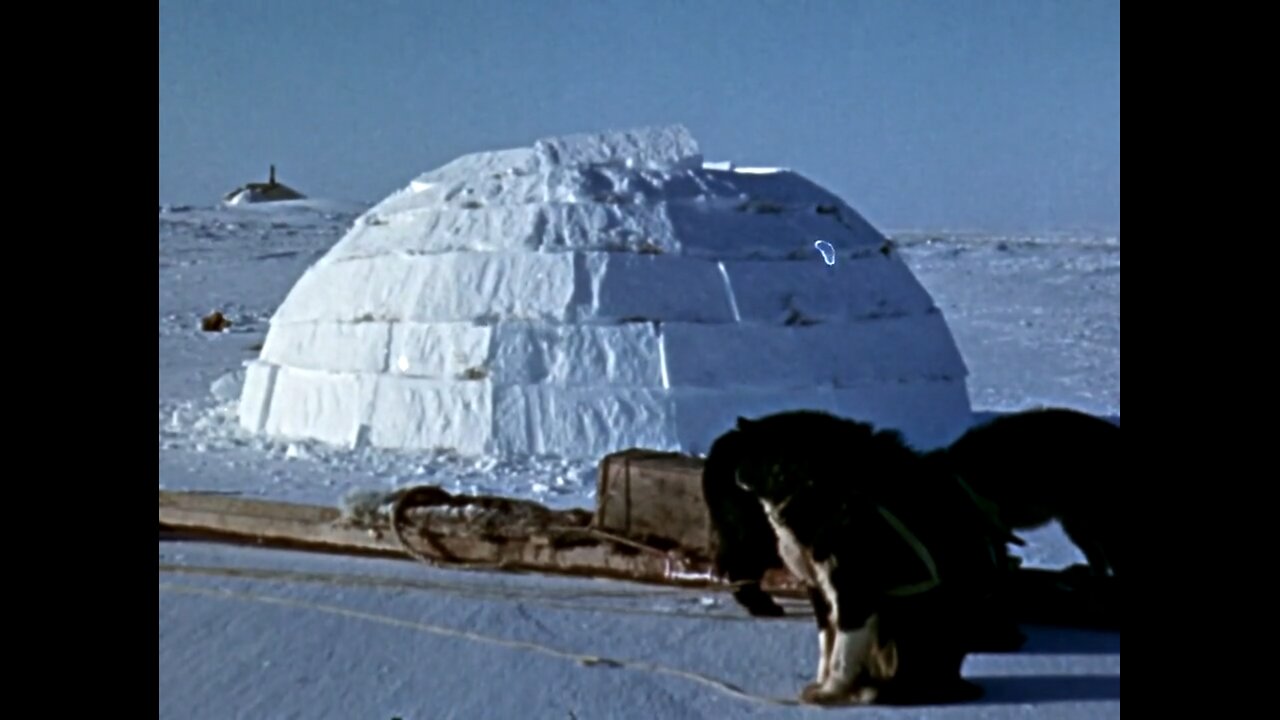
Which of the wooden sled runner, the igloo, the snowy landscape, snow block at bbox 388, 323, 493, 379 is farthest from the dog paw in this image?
snow block at bbox 388, 323, 493, 379

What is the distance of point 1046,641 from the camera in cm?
368

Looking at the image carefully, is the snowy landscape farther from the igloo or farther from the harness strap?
the harness strap

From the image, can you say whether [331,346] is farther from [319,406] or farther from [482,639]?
[482,639]

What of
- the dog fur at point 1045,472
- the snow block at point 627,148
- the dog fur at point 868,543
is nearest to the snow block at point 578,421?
the snow block at point 627,148

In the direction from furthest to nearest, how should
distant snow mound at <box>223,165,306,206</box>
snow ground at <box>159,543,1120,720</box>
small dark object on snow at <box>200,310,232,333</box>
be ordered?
distant snow mound at <box>223,165,306,206</box>, small dark object on snow at <box>200,310,232,333</box>, snow ground at <box>159,543,1120,720</box>

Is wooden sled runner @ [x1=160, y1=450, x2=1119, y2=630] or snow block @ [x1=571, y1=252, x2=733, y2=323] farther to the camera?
snow block @ [x1=571, y1=252, x2=733, y2=323]

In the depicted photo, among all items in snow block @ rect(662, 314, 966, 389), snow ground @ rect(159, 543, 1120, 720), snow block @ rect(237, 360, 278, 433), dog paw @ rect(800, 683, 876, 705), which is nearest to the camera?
dog paw @ rect(800, 683, 876, 705)

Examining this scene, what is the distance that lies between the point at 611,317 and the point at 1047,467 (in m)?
4.61

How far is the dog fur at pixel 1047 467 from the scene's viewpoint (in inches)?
133

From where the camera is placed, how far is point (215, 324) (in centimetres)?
1714

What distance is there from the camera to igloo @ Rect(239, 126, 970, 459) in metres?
7.81
